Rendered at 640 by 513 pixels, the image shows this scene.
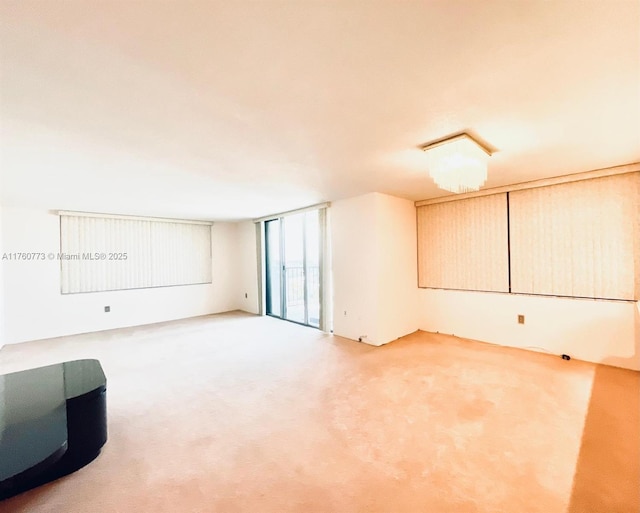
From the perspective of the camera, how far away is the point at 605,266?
3199 mm

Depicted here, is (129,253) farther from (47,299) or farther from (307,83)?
(307,83)

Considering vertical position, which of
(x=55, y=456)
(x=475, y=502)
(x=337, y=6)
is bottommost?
(x=475, y=502)

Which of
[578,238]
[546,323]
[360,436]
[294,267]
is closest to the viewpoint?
[360,436]

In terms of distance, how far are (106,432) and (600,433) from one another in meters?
3.55

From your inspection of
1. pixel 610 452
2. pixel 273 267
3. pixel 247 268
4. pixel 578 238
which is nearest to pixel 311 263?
pixel 273 267

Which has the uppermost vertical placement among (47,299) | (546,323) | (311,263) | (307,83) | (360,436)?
(307,83)

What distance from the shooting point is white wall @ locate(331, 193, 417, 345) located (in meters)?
4.13

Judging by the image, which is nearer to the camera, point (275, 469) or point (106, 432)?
point (275, 469)

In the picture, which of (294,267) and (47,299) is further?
(294,267)

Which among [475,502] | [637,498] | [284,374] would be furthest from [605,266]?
[284,374]

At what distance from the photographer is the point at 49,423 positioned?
158cm

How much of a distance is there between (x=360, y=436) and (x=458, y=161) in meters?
2.18

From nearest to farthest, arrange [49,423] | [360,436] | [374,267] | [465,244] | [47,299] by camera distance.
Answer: [49,423] → [360,436] → [374,267] → [465,244] → [47,299]

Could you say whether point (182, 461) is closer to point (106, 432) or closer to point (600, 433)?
point (106, 432)
